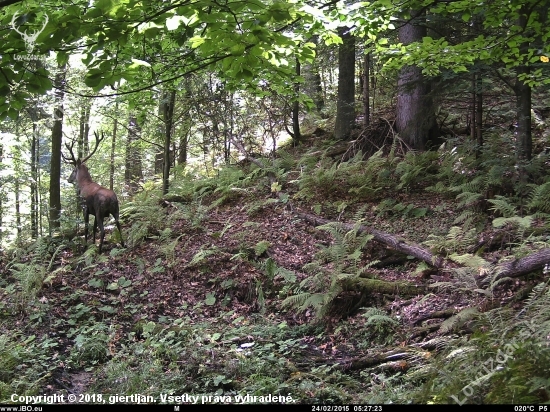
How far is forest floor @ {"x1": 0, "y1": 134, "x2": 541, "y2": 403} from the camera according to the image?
476 centimetres

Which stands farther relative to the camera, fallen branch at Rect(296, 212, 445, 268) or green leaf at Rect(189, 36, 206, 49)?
fallen branch at Rect(296, 212, 445, 268)

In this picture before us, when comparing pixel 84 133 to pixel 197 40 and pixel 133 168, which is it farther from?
pixel 197 40

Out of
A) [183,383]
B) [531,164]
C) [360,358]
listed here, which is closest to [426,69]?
[531,164]

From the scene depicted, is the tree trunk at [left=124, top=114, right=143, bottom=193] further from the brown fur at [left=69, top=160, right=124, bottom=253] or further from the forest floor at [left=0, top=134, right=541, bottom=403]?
the forest floor at [left=0, top=134, right=541, bottom=403]

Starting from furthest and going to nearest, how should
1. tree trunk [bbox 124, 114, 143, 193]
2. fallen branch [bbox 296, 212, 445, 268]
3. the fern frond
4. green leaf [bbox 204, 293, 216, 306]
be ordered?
tree trunk [bbox 124, 114, 143, 193] → green leaf [bbox 204, 293, 216, 306] → fallen branch [bbox 296, 212, 445, 268] → the fern frond

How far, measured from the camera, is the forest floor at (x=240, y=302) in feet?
15.6

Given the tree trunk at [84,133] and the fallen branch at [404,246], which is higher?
the tree trunk at [84,133]

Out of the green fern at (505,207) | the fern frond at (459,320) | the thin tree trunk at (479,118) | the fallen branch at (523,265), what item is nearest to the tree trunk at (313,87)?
the thin tree trunk at (479,118)

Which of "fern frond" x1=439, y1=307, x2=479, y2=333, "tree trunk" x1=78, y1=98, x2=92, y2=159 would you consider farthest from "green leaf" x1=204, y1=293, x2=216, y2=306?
"tree trunk" x1=78, y1=98, x2=92, y2=159

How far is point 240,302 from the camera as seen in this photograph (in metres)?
7.05

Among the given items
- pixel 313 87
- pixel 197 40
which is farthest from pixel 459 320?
pixel 313 87

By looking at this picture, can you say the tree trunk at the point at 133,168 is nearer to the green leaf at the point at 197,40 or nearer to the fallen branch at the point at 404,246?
the fallen branch at the point at 404,246

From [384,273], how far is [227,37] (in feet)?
16.1

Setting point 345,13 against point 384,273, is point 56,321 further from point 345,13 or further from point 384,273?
point 345,13
